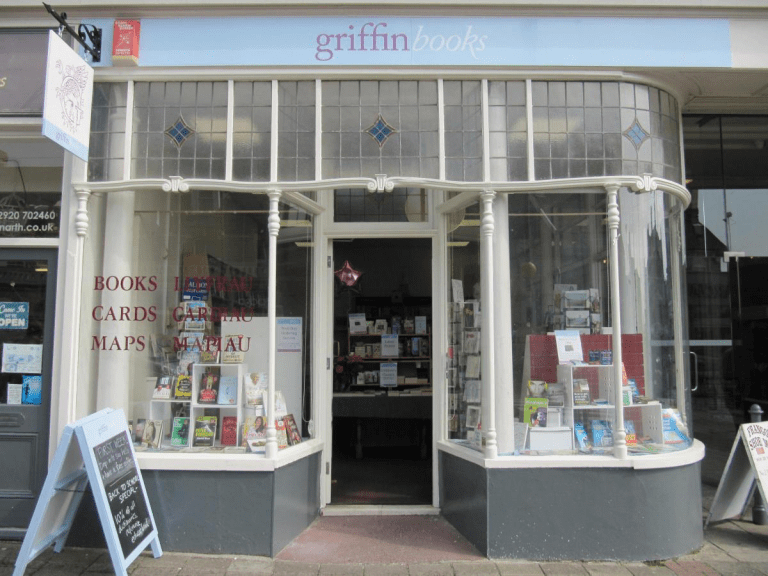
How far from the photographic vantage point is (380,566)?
Result: 4.44 metres

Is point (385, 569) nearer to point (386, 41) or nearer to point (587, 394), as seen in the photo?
point (587, 394)

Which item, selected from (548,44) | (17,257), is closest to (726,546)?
(548,44)

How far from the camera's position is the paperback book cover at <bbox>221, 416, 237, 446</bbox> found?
5.07 m

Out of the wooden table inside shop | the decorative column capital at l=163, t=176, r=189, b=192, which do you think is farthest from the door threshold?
the decorative column capital at l=163, t=176, r=189, b=192

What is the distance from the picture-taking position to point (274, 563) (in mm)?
4484

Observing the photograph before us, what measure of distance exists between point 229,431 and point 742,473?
15.3 feet

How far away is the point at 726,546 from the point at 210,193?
5.41 metres

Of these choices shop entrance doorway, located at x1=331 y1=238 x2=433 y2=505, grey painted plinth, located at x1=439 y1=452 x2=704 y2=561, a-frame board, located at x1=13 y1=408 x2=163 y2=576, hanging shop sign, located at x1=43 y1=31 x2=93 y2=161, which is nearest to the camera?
a-frame board, located at x1=13 y1=408 x2=163 y2=576

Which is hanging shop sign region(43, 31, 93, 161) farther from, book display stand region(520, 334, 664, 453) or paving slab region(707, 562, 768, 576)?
paving slab region(707, 562, 768, 576)

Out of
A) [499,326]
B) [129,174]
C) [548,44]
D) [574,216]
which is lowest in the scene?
[499,326]

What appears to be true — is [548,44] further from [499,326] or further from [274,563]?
[274,563]

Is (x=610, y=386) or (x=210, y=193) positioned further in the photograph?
(x=210, y=193)

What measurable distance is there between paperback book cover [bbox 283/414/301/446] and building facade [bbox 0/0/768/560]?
27 millimetres

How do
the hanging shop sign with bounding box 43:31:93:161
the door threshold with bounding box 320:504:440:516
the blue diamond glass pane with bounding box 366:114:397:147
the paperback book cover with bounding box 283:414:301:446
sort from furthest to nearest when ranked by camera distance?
the door threshold with bounding box 320:504:440:516 < the paperback book cover with bounding box 283:414:301:446 < the blue diamond glass pane with bounding box 366:114:397:147 < the hanging shop sign with bounding box 43:31:93:161
